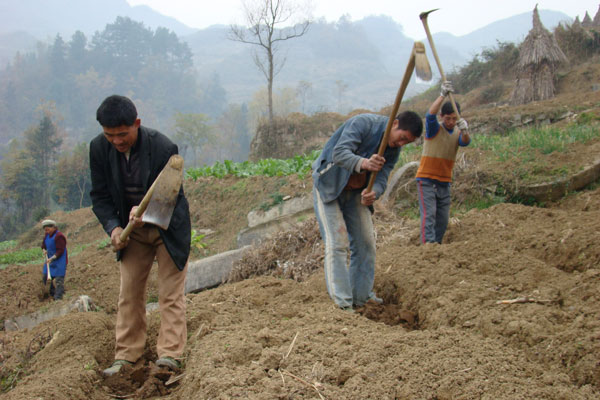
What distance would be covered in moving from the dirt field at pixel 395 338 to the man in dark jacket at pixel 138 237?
164 mm

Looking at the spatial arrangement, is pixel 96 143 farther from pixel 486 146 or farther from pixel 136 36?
pixel 136 36

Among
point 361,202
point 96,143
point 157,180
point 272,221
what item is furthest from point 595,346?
point 272,221

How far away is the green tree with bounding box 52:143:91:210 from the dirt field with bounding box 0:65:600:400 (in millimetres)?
35244

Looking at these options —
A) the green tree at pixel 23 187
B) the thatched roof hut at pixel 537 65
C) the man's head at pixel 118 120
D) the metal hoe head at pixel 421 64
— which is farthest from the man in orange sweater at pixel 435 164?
the green tree at pixel 23 187

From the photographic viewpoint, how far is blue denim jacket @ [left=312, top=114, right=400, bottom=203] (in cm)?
373

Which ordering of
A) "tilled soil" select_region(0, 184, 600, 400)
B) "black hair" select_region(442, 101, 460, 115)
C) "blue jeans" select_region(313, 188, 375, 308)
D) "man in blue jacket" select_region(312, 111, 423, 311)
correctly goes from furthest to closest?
1. "black hair" select_region(442, 101, 460, 115)
2. "blue jeans" select_region(313, 188, 375, 308)
3. "man in blue jacket" select_region(312, 111, 423, 311)
4. "tilled soil" select_region(0, 184, 600, 400)

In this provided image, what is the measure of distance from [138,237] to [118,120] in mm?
832

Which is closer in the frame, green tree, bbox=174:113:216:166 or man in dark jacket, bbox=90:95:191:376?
man in dark jacket, bbox=90:95:191:376

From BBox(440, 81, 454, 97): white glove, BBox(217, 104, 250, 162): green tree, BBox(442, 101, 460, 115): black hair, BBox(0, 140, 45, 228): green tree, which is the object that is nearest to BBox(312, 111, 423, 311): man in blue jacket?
BBox(440, 81, 454, 97): white glove

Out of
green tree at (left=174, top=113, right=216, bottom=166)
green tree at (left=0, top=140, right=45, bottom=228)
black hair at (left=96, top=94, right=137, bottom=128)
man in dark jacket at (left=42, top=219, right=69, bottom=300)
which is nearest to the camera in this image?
black hair at (left=96, top=94, right=137, bottom=128)

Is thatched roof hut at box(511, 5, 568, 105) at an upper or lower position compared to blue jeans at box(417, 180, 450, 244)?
upper

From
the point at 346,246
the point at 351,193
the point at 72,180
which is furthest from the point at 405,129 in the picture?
the point at 72,180

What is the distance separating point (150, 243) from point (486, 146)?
27.9ft

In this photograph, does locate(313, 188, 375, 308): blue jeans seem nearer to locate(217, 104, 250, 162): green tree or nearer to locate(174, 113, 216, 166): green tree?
locate(174, 113, 216, 166): green tree
